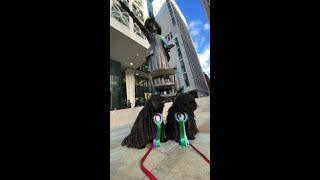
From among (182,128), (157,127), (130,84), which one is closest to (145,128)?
(157,127)

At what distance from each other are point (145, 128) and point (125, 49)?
8103 mm

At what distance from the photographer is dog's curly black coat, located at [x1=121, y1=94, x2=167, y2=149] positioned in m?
1.62

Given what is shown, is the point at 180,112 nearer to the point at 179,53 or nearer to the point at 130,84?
the point at 130,84

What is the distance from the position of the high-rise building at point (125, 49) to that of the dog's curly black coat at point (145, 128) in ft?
20.9

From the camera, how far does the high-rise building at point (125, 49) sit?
7617 mm

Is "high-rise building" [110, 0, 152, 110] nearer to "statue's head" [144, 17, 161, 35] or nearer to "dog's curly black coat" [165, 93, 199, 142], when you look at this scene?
"statue's head" [144, 17, 161, 35]

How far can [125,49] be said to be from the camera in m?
8.88

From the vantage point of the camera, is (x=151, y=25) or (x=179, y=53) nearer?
(x=151, y=25)

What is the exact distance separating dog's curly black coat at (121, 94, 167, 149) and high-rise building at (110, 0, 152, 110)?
6.37 m

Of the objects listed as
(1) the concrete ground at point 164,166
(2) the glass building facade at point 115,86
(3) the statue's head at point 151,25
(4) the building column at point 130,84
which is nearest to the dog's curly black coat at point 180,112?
(1) the concrete ground at point 164,166

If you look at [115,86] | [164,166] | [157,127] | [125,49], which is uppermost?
[125,49]

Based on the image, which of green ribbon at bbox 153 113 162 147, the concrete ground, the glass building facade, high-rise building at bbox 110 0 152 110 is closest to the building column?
high-rise building at bbox 110 0 152 110
